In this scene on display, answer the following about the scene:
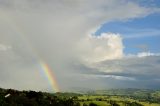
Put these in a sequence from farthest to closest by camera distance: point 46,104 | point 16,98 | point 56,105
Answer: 1. point 56,105
2. point 46,104
3. point 16,98

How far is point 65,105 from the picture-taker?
7141 inches

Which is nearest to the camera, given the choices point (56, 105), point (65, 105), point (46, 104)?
point (46, 104)

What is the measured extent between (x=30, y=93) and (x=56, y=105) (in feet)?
50.5

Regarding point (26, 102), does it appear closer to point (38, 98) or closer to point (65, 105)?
point (38, 98)

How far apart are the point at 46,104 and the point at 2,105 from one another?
59.7m

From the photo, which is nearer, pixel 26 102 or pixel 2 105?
pixel 2 105

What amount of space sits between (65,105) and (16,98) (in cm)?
5645

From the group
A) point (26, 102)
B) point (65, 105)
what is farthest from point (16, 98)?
point (65, 105)

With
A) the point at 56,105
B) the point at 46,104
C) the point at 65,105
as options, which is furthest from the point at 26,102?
the point at 65,105

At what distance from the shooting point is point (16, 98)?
129125mm

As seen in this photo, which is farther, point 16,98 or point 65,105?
point 65,105

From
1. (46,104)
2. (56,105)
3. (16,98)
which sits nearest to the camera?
(16,98)

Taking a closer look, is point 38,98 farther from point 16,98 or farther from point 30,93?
point 16,98

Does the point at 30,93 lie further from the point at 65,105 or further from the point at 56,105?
the point at 65,105
